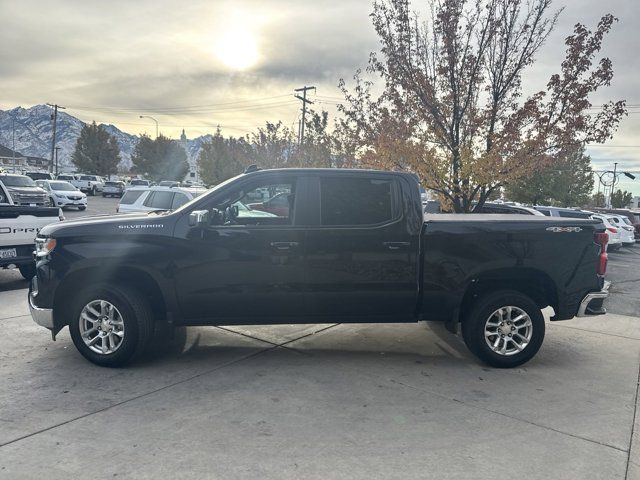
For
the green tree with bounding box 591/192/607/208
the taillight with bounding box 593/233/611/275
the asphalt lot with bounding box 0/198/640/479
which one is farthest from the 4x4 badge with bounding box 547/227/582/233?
the green tree with bounding box 591/192/607/208

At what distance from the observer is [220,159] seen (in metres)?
50.1

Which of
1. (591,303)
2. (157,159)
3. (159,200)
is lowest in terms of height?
(591,303)

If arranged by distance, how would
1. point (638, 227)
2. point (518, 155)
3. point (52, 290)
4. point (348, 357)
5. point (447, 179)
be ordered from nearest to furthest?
point (52, 290)
point (348, 357)
point (518, 155)
point (447, 179)
point (638, 227)

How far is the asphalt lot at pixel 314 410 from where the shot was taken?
125 inches

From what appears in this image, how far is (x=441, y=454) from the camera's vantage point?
10.9ft

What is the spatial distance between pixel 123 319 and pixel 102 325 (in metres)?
0.24

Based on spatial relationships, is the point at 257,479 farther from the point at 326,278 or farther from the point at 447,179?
the point at 447,179

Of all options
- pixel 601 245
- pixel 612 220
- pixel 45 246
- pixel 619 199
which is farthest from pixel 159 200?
pixel 619 199

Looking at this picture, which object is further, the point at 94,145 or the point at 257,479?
the point at 94,145

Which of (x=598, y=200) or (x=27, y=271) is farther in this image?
(x=598, y=200)

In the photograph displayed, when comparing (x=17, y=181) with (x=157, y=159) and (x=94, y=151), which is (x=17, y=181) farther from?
(x=94, y=151)

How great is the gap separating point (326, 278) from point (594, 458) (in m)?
2.58

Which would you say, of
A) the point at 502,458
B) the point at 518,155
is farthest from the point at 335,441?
the point at 518,155

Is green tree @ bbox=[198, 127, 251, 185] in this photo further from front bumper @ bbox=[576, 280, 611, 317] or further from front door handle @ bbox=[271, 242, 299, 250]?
front bumper @ bbox=[576, 280, 611, 317]
